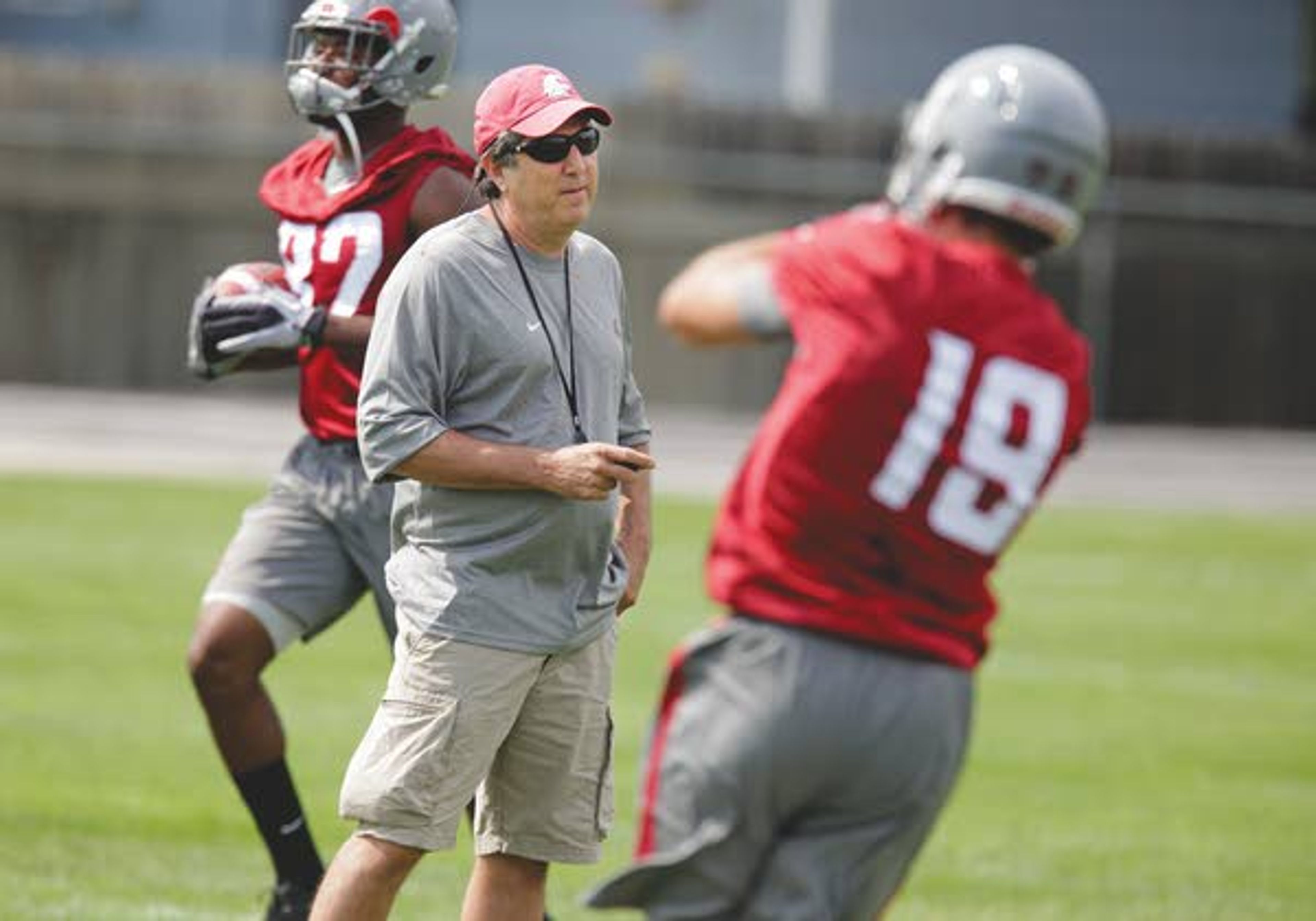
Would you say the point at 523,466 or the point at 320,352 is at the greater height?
the point at 523,466

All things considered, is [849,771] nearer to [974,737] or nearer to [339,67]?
[339,67]

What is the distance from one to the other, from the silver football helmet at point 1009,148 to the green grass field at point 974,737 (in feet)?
13.6

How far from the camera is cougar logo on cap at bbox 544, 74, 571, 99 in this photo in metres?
6.12

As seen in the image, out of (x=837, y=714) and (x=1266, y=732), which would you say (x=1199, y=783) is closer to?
(x=1266, y=732)

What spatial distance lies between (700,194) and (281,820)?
846 inches

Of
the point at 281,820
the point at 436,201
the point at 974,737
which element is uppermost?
the point at 436,201

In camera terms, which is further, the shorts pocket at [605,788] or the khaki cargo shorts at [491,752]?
the shorts pocket at [605,788]

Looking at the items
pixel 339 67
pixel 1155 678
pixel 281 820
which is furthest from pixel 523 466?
pixel 1155 678

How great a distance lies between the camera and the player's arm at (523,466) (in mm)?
5906

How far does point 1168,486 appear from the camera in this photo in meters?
25.2

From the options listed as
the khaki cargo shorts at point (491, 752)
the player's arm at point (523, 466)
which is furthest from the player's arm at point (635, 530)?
the player's arm at point (523, 466)

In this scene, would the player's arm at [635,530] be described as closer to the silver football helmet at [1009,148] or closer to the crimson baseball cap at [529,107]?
the crimson baseball cap at [529,107]

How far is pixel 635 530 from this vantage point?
6.64 metres

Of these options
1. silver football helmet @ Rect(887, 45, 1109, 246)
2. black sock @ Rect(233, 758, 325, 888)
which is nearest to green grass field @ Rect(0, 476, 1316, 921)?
black sock @ Rect(233, 758, 325, 888)
